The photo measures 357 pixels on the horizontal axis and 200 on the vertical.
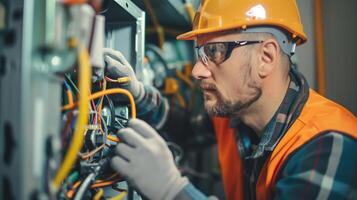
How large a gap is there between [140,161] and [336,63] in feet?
4.40

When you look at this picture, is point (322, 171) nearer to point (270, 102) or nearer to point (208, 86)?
point (270, 102)

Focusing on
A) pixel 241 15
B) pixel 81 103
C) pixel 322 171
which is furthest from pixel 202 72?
pixel 81 103

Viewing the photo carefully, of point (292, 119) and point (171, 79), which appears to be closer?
point (292, 119)

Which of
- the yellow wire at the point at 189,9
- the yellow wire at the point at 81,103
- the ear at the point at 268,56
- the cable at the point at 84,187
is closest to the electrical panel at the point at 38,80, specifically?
the yellow wire at the point at 81,103

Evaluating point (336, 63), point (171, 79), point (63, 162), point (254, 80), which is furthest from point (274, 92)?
point (63, 162)

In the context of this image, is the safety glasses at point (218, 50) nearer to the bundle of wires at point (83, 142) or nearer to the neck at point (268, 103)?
the neck at point (268, 103)

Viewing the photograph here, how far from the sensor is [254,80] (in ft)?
3.74

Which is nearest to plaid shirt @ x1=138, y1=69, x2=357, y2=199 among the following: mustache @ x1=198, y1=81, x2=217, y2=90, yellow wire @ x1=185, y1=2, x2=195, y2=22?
mustache @ x1=198, y1=81, x2=217, y2=90

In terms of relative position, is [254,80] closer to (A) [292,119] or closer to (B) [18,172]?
(A) [292,119]

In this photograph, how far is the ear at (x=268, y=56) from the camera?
1.11 m

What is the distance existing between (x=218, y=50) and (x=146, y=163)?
528mm

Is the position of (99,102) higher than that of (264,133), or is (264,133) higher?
(99,102)

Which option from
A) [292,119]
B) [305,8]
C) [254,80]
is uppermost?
[305,8]

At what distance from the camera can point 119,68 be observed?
3.40 feet
